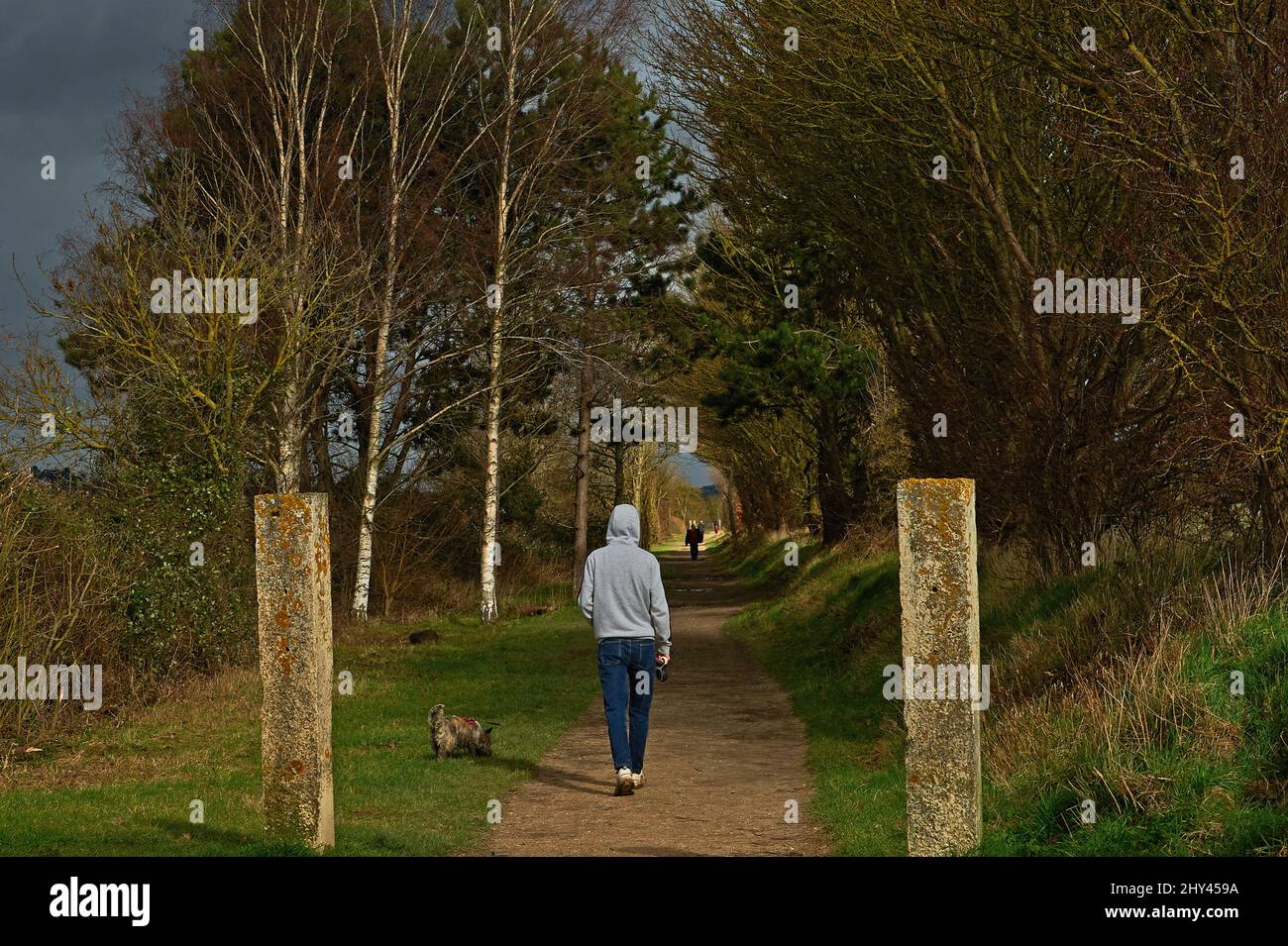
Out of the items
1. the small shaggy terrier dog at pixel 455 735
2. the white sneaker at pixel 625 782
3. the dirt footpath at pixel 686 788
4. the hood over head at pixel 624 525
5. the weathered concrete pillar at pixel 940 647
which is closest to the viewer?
the weathered concrete pillar at pixel 940 647

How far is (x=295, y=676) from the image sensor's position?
340 inches

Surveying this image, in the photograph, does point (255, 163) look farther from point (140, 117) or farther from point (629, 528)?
point (629, 528)

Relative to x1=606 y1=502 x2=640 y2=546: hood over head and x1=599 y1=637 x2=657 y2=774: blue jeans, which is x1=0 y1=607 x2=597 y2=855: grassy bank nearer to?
x1=599 y1=637 x2=657 y2=774: blue jeans

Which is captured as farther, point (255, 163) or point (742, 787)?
point (255, 163)

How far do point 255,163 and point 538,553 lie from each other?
60.0 ft

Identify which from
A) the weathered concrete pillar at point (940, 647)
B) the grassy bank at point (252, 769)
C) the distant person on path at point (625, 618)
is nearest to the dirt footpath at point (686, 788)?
the grassy bank at point (252, 769)

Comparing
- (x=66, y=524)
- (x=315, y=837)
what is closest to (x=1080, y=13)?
(x=315, y=837)

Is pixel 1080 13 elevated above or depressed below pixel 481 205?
below

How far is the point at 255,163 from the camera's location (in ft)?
96.0

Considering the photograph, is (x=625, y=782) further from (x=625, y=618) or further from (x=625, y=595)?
(x=625, y=595)

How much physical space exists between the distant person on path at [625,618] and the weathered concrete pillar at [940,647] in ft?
10.6

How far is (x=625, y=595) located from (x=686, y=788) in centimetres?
202

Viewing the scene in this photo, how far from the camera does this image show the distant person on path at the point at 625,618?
1108 cm

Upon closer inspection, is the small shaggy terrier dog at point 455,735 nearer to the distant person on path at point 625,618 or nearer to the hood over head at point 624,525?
the distant person on path at point 625,618
